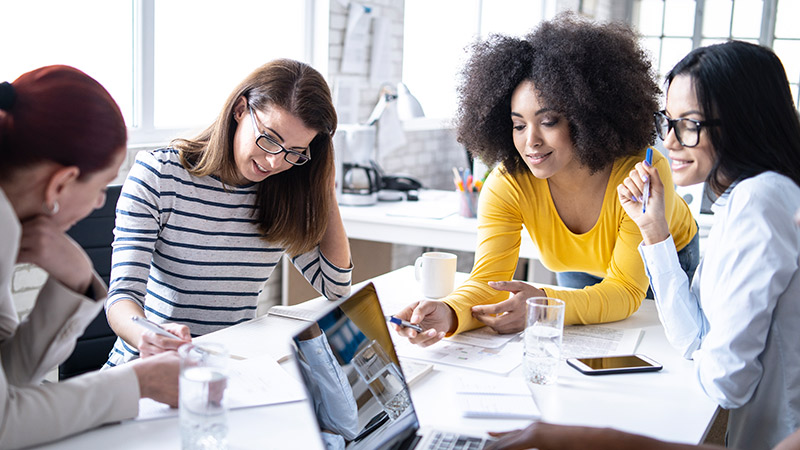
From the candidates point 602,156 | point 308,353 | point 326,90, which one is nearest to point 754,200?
point 602,156

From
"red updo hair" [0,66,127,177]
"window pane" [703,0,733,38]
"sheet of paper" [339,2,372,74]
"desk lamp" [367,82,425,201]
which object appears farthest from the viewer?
"window pane" [703,0,733,38]

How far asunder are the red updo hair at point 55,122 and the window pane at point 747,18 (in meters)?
6.42

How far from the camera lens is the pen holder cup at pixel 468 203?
300 cm

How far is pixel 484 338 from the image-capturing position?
5.11 feet

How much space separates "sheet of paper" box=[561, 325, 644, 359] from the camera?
1475 millimetres

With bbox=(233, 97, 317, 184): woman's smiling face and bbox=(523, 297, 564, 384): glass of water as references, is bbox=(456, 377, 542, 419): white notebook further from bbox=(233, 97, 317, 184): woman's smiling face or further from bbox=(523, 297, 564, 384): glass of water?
bbox=(233, 97, 317, 184): woman's smiling face

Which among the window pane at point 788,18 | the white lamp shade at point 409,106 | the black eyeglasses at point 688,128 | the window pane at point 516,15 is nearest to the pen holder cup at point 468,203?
the white lamp shade at point 409,106

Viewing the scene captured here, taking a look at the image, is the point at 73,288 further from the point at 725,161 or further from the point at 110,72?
the point at 110,72

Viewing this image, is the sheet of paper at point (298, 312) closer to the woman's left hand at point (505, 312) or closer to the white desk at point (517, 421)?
the white desk at point (517, 421)

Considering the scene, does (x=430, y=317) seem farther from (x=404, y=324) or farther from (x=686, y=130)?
(x=686, y=130)

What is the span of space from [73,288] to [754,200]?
3.51 ft

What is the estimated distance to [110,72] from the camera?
2695 mm

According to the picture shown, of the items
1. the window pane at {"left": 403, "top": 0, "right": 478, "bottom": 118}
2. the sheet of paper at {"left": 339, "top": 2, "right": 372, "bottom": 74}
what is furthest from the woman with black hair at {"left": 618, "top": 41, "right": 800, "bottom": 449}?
the window pane at {"left": 403, "top": 0, "right": 478, "bottom": 118}

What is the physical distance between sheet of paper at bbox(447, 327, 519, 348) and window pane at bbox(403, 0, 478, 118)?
10.5 ft
